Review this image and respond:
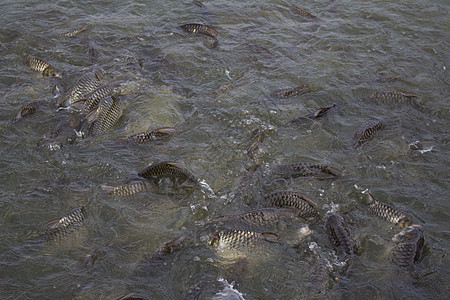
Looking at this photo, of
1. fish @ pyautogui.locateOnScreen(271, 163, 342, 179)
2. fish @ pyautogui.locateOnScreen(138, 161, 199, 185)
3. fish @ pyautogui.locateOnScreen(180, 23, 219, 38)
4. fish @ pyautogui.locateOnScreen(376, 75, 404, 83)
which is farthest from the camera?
fish @ pyautogui.locateOnScreen(180, 23, 219, 38)

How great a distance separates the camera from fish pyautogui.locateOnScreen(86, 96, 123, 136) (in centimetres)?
571

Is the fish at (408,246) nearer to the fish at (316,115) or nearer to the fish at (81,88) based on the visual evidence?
the fish at (316,115)

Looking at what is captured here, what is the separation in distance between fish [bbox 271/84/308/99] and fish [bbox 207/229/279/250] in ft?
10.1

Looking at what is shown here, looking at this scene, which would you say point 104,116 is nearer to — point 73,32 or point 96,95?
point 96,95

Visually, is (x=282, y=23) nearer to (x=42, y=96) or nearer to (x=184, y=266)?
(x=42, y=96)

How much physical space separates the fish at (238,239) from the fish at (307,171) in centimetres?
114

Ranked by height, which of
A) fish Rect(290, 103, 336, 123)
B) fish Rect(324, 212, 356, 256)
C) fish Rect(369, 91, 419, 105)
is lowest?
fish Rect(324, 212, 356, 256)

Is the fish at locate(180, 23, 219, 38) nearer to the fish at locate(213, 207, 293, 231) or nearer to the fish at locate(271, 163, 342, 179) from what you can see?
the fish at locate(271, 163, 342, 179)

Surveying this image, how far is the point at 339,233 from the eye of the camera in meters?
4.23

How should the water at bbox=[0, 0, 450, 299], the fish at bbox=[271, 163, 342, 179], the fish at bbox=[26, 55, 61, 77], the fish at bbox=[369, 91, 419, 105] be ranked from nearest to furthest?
the water at bbox=[0, 0, 450, 299], the fish at bbox=[271, 163, 342, 179], the fish at bbox=[369, 91, 419, 105], the fish at bbox=[26, 55, 61, 77]

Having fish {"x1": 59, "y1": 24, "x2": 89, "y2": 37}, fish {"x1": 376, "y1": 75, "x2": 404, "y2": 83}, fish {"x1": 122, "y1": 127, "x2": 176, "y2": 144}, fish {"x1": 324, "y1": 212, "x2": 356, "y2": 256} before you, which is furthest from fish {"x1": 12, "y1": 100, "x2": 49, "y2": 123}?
fish {"x1": 376, "y1": 75, "x2": 404, "y2": 83}

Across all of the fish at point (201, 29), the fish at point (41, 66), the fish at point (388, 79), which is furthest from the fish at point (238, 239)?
the fish at point (201, 29)

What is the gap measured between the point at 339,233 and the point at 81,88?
175 inches

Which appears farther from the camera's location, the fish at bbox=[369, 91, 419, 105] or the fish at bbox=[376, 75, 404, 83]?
the fish at bbox=[376, 75, 404, 83]
